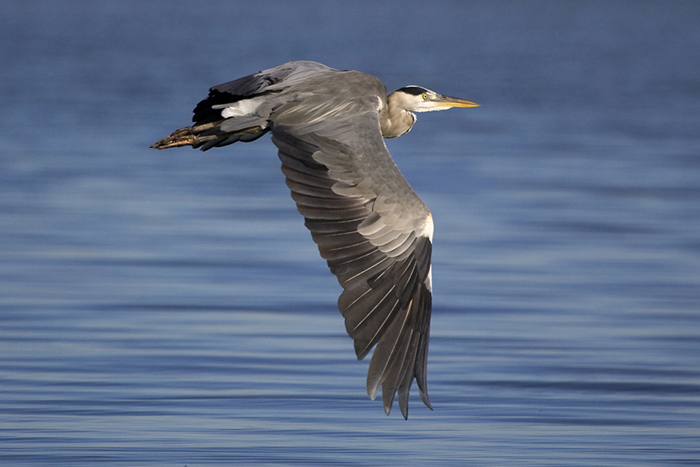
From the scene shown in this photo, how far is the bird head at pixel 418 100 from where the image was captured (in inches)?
399

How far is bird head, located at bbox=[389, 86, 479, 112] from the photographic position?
10.1 meters

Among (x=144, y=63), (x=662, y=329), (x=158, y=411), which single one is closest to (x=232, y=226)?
(x=662, y=329)

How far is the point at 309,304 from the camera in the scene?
1257cm

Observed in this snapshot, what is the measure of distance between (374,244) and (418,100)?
2396 mm

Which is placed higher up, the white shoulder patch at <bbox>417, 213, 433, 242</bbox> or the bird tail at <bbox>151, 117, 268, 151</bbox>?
the bird tail at <bbox>151, 117, 268, 151</bbox>

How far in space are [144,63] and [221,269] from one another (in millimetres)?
31713

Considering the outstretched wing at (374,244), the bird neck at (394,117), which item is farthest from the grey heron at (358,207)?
the bird neck at (394,117)

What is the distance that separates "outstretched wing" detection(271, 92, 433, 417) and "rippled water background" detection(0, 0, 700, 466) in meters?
1.12

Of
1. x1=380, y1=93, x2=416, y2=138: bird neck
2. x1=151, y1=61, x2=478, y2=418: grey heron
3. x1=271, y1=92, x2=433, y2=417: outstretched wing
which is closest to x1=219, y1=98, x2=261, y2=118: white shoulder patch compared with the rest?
x1=151, y1=61, x2=478, y2=418: grey heron

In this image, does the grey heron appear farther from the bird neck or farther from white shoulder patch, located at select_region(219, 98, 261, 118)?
the bird neck

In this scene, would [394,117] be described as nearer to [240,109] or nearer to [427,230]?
[240,109]

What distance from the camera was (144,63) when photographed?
147ft

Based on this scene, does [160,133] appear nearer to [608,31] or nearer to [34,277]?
[34,277]

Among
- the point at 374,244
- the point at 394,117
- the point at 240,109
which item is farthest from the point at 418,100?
the point at 374,244
